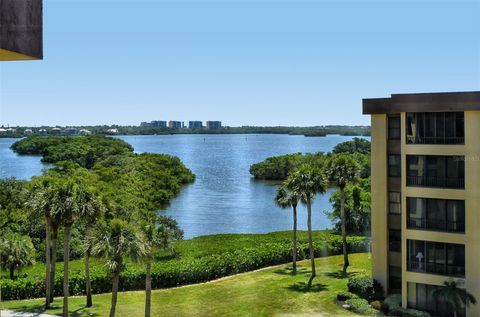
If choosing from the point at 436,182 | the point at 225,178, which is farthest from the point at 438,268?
the point at 225,178

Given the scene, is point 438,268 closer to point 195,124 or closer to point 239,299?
point 239,299

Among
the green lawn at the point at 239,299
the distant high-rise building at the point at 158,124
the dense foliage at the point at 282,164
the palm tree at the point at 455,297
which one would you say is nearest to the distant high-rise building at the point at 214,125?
the distant high-rise building at the point at 158,124

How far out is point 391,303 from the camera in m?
11.0

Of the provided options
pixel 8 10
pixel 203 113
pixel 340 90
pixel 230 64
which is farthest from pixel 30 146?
pixel 8 10

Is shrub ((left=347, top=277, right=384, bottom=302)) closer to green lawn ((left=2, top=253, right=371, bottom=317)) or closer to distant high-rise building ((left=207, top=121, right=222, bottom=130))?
green lawn ((left=2, top=253, right=371, bottom=317))

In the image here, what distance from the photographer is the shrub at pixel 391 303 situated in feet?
35.6

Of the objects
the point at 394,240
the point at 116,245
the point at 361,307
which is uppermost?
the point at 116,245

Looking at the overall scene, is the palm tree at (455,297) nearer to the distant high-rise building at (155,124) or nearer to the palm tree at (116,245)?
the palm tree at (116,245)

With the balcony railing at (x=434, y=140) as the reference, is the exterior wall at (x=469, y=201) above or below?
below

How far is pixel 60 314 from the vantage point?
1115cm

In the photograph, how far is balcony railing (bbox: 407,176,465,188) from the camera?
10297 millimetres

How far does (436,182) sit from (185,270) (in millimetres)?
6327

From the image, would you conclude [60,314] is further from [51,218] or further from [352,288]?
[352,288]

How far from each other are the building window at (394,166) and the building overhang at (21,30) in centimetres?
1052
